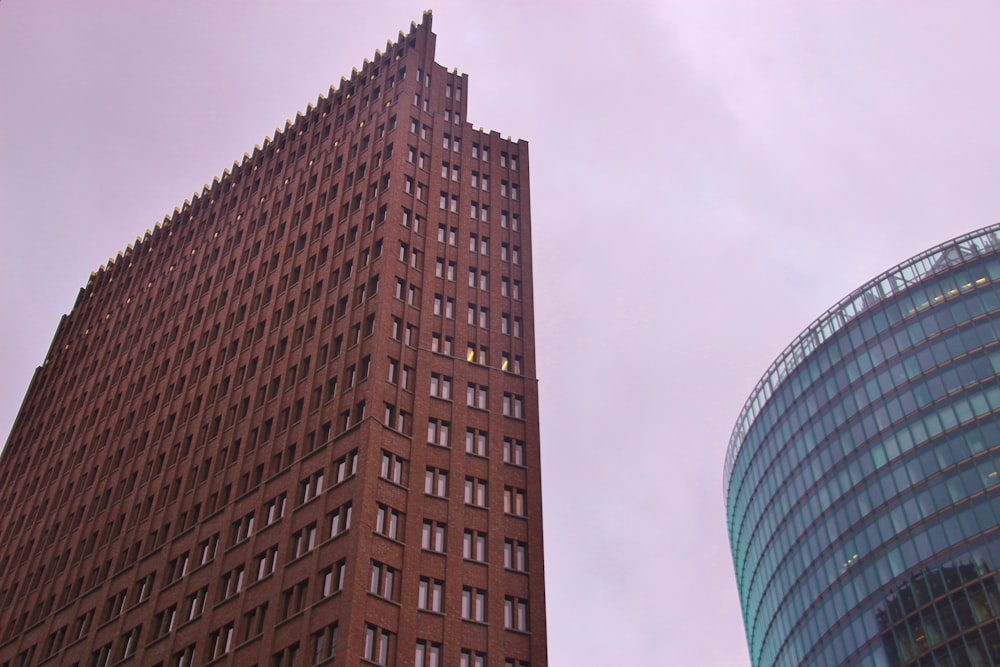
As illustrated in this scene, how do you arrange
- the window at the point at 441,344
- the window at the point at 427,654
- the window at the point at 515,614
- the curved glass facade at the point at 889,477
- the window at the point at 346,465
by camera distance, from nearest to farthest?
1. the window at the point at 427,654
2. the window at the point at 515,614
3. the window at the point at 346,465
4. the window at the point at 441,344
5. the curved glass facade at the point at 889,477

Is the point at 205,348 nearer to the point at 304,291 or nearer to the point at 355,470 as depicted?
the point at 304,291

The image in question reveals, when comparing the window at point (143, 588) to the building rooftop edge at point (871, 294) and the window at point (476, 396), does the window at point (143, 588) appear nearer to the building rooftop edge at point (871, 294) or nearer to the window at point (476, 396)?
the window at point (476, 396)

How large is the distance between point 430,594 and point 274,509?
14.9m

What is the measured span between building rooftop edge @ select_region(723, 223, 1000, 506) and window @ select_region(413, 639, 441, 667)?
66.6 meters

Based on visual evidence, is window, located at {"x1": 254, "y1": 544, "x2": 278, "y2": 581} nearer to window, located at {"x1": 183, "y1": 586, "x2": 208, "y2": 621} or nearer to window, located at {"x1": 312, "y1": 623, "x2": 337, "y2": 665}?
window, located at {"x1": 183, "y1": 586, "x2": 208, "y2": 621}

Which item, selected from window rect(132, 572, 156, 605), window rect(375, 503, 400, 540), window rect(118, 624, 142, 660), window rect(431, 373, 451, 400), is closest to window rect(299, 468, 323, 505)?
window rect(375, 503, 400, 540)

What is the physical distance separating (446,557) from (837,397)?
6063 centimetres

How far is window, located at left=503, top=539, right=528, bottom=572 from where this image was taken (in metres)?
73.6

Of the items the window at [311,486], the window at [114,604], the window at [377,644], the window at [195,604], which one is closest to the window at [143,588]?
the window at [114,604]

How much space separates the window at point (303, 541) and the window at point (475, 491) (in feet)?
35.1

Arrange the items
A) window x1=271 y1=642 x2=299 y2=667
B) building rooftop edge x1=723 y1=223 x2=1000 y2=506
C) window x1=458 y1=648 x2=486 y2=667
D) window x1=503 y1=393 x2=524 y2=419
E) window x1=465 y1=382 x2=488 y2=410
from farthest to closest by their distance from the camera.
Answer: building rooftop edge x1=723 y1=223 x2=1000 y2=506 → window x1=503 y1=393 x2=524 y2=419 → window x1=465 y1=382 x2=488 y2=410 → window x1=458 y1=648 x2=486 y2=667 → window x1=271 y1=642 x2=299 y2=667

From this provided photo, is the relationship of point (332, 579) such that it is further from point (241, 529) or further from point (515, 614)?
point (241, 529)

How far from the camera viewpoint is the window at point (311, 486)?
246 ft

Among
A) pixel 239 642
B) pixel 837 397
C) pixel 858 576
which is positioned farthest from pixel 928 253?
pixel 239 642
